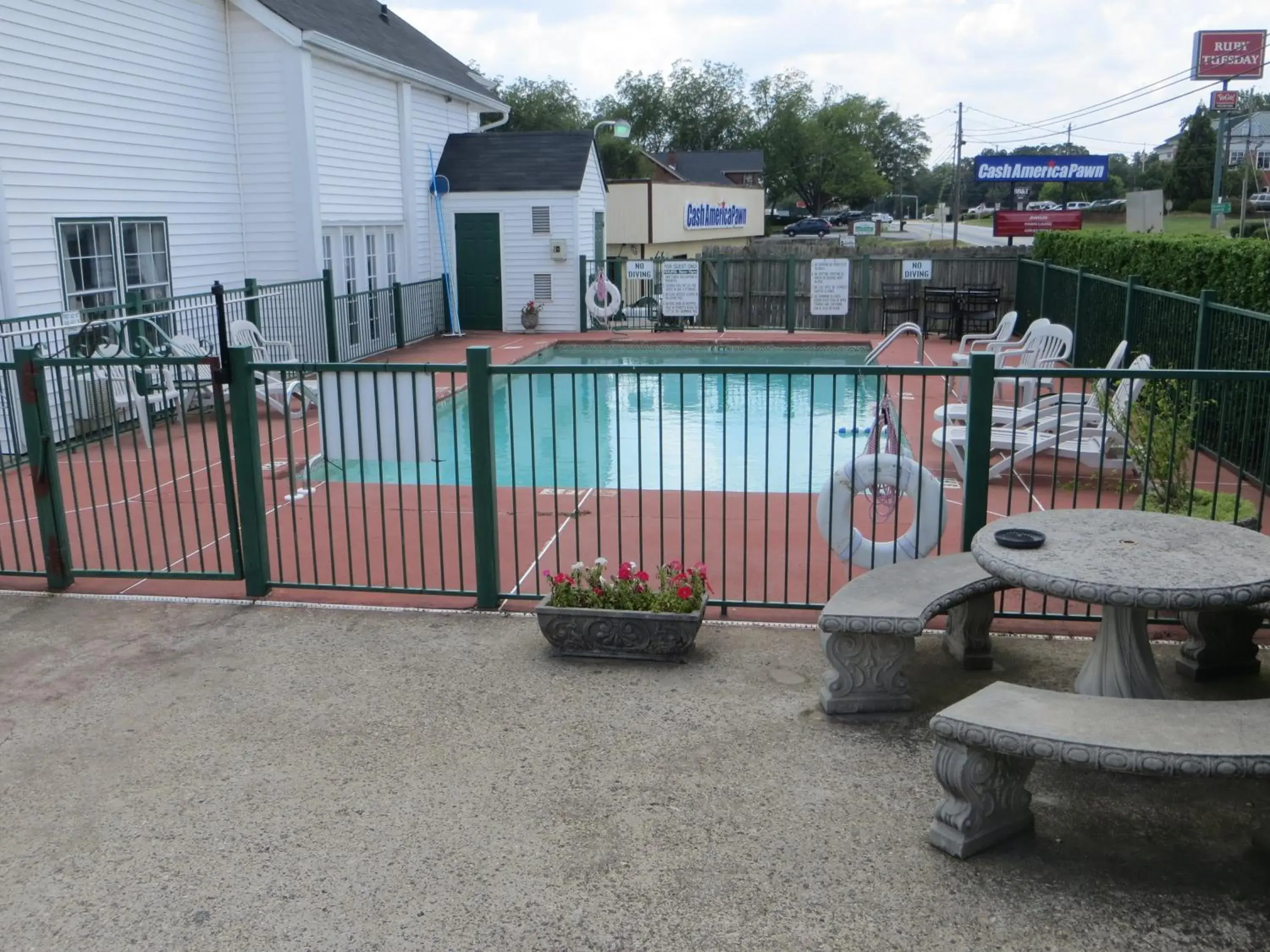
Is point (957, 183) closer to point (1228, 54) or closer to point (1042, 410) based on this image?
point (1228, 54)

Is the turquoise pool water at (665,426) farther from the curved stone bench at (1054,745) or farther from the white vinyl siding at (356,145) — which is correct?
the white vinyl siding at (356,145)

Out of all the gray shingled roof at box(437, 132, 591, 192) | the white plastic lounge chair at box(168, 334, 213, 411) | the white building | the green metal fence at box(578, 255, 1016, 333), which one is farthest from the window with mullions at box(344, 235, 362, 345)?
the green metal fence at box(578, 255, 1016, 333)

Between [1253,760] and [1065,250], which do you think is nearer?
[1253,760]

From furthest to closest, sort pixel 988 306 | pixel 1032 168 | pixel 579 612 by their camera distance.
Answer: pixel 1032 168, pixel 988 306, pixel 579 612

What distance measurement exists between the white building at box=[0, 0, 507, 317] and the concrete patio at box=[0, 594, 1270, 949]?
7.43m

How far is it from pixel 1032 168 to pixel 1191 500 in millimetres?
22025

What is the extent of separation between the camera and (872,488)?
18.5 feet

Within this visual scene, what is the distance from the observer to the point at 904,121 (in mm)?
97938

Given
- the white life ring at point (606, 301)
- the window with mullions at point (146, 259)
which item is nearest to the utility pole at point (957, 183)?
the white life ring at point (606, 301)

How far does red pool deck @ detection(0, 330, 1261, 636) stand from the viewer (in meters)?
6.06

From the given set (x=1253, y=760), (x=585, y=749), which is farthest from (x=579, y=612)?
(x=1253, y=760)

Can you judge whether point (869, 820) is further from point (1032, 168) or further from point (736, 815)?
point (1032, 168)

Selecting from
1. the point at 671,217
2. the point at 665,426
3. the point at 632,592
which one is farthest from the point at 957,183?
the point at 632,592

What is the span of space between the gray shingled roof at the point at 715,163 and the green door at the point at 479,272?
36.7 m
